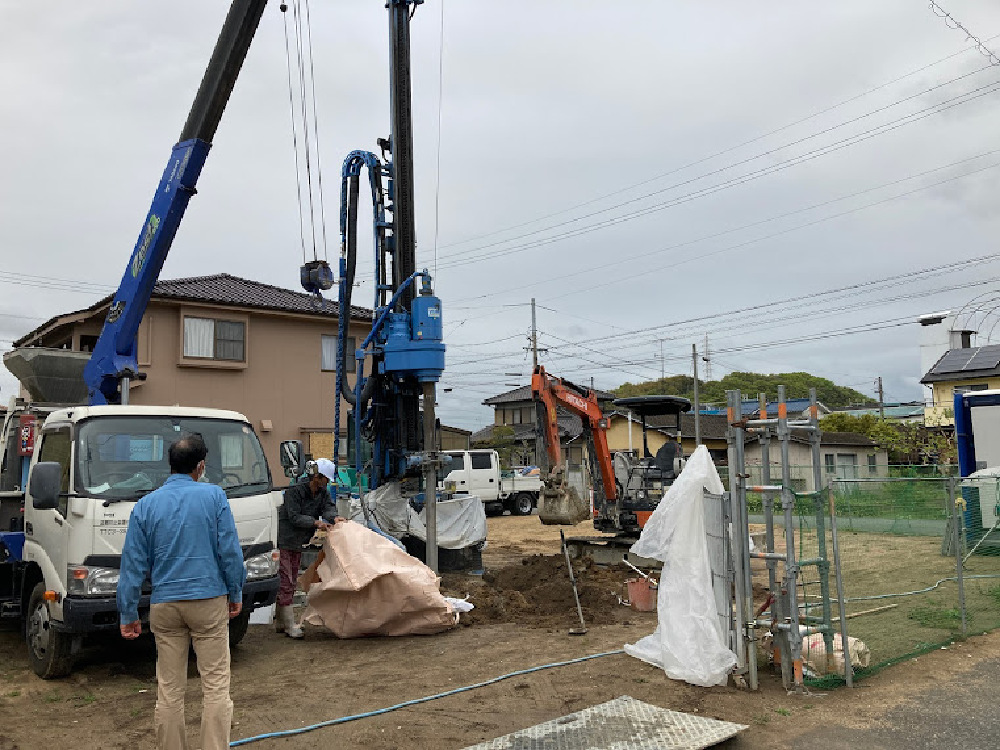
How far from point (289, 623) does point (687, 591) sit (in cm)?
407

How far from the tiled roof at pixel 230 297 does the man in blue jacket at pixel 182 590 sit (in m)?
16.2

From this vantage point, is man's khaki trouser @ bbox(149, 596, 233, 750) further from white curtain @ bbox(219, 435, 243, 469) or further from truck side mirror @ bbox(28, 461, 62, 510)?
white curtain @ bbox(219, 435, 243, 469)

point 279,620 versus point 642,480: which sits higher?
point 642,480

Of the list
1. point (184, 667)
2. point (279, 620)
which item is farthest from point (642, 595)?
point (184, 667)

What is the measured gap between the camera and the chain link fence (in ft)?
23.1

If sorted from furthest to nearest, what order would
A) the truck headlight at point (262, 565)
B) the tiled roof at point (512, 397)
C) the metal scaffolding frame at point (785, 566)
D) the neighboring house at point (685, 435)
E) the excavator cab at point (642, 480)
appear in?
the tiled roof at point (512, 397)
the neighboring house at point (685, 435)
the excavator cab at point (642, 480)
the truck headlight at point (262, 565)
the metal scaffolding frame at point (785, 566)

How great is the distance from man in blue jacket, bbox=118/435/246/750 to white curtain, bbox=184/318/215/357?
56.0 ft

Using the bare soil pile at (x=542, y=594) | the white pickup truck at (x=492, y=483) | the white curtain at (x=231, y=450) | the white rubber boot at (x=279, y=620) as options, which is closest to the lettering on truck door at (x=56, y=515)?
the white curtain at (x=231, y=450)

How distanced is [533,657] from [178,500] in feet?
12.4

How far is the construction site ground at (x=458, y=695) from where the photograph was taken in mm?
5074

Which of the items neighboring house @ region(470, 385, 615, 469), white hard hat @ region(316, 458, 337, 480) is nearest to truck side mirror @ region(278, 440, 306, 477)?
white hard hat @ region(316, 458, 337, 480)

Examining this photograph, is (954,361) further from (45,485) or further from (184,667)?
(184,667)

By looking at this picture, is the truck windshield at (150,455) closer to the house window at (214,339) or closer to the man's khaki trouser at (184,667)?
the man's khaki trouser at (184,667)

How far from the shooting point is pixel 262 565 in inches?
267
